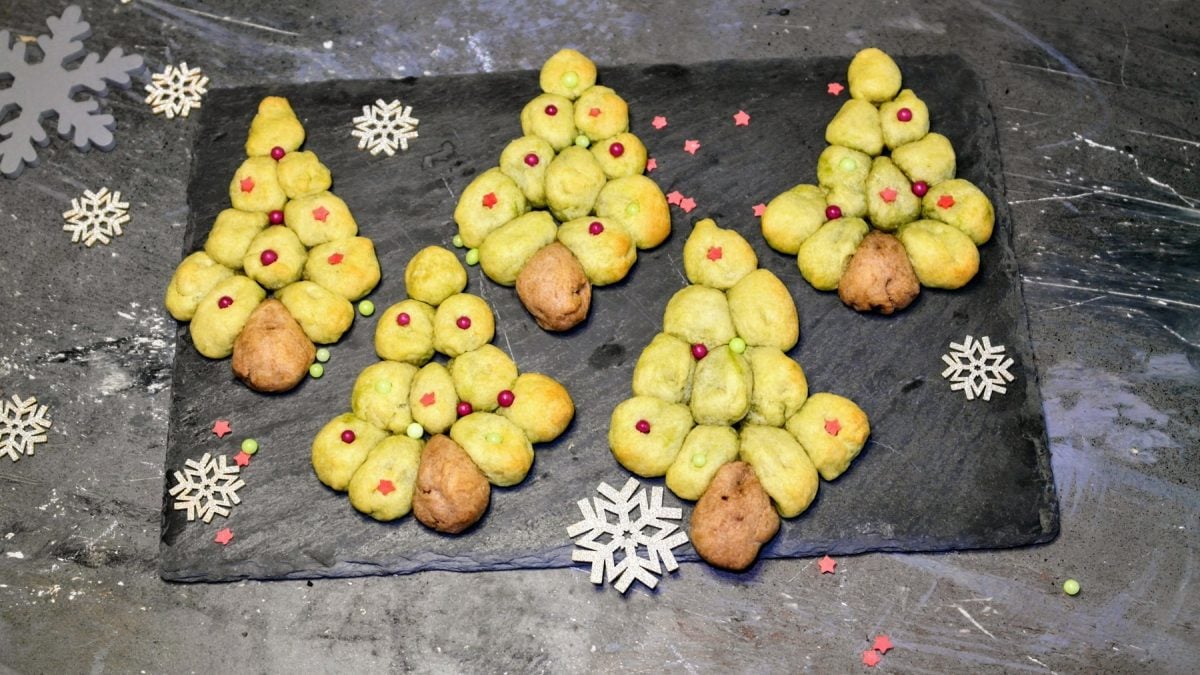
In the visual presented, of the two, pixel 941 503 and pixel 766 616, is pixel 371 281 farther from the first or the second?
pixel 941 503

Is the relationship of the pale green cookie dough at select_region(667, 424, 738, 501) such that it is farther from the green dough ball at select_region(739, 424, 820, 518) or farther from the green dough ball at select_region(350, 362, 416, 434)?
the green dough ball at select_region(350, 362, 416, 434)

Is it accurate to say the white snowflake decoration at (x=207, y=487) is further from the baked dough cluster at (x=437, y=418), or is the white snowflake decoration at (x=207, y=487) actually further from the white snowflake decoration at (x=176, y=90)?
the white snowflake decoration at (x=176, y=90)

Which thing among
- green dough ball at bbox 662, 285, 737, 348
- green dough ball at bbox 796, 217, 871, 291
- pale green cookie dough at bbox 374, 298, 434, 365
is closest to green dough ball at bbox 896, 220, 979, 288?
green dough ball at bbox 796, 217, 871, 291

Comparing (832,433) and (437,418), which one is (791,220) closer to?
(832,433)

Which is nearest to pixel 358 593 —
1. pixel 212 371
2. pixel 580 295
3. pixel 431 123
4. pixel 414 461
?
pixel 414 461

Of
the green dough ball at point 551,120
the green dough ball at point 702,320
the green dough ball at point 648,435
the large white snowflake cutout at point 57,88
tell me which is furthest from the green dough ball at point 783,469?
the large white snowflake cutout at point 57,88

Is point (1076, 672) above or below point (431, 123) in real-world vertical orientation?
below
